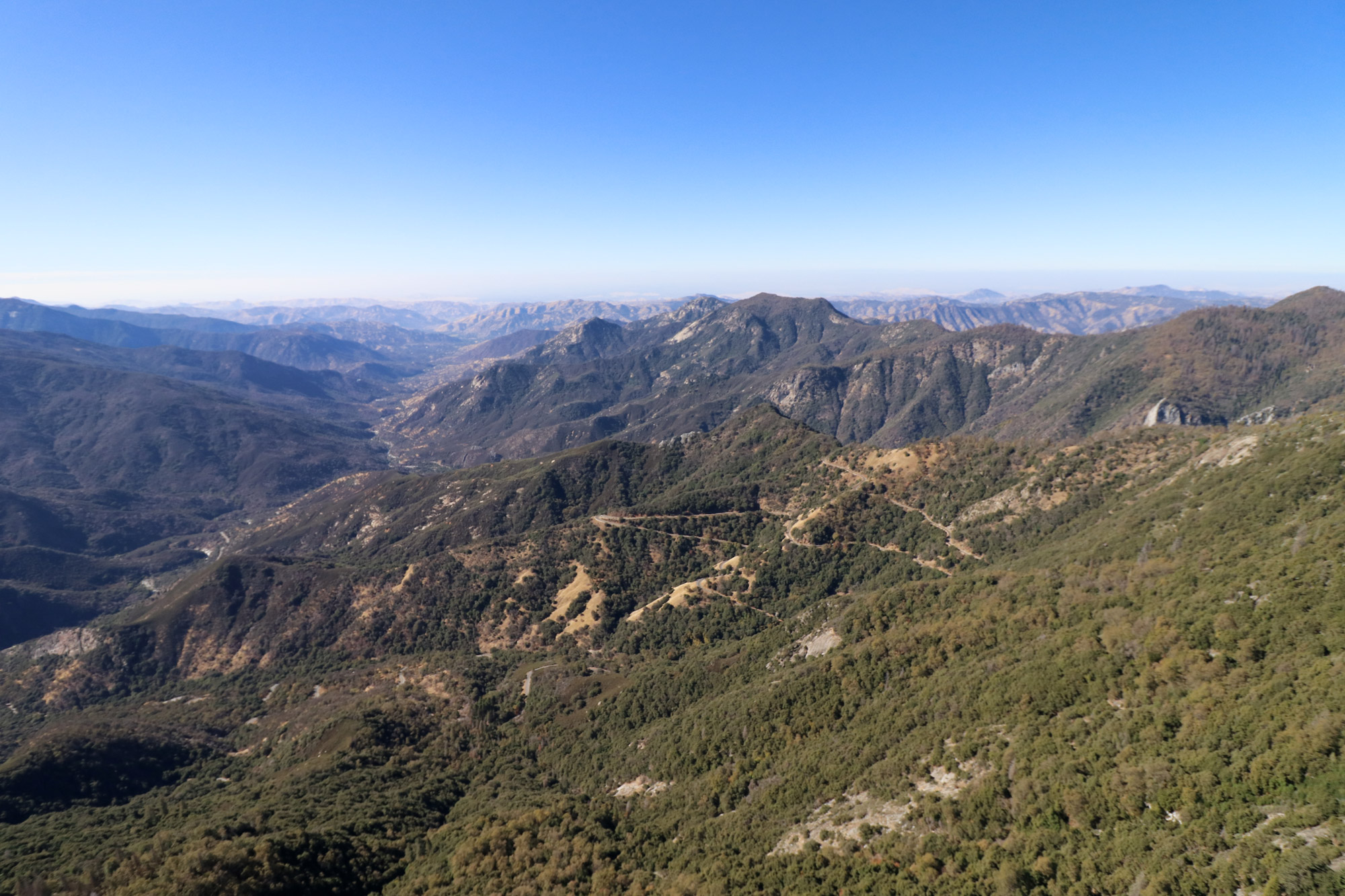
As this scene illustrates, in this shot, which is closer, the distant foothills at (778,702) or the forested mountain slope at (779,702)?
the distant foothills at (778,702)

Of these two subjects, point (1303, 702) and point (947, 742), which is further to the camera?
point (947, 742)

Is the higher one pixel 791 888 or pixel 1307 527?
pixel 1307 527

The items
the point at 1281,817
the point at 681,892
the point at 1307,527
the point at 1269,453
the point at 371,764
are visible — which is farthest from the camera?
the point at 371,764

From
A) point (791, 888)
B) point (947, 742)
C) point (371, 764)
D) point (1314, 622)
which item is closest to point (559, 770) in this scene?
point (371, 764)

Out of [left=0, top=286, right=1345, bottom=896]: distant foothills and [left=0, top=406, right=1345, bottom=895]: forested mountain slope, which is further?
[left=0, top=406, right=1345, bottom=895]: forested mountain slope

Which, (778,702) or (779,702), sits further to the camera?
(778,702)

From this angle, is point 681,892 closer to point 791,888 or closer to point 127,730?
point 791,888

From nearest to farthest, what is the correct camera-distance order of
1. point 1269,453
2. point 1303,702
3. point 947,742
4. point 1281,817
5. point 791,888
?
point 1281,817, point 1303,702, point 791,888, point 947,742, point 1269,453

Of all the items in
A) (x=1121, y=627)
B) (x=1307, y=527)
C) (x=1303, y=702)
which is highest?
(x=1307, y=527)
